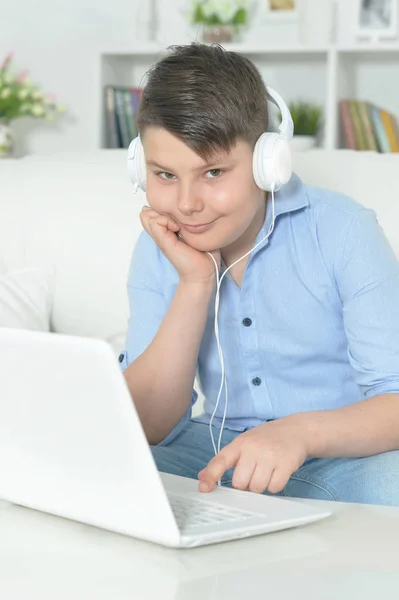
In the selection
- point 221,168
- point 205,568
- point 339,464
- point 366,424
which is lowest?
point 339,464

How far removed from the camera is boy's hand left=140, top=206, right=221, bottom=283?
1282 millimetres

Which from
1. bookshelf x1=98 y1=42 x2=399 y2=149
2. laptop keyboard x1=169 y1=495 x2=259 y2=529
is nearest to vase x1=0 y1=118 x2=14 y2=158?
bookshelf x1=98 y1=42 x2=399 y2=149

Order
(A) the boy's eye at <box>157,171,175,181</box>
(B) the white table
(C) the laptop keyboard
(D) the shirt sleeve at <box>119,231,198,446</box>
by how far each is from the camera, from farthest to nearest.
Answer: (D) the shirt sleeve at <box>119,231,198,446</box>
(A) the boy's eye at <box>157,171,175,181</box>
(C) the laptop keyboard
(B) the white table

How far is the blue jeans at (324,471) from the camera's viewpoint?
115 centimetres

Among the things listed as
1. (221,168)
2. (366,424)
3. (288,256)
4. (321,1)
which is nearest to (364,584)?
(366,424)

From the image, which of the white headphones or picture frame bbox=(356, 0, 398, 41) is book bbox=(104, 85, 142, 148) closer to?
picture frame bbox=(356, 0, 398, 41)

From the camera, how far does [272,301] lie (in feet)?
4.53

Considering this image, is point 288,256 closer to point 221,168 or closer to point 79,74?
point 221,168

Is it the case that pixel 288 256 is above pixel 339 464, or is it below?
above

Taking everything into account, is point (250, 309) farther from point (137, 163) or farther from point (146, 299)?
point (137, 163)

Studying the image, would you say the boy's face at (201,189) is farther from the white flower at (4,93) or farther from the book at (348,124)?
the white flower at (4,93)

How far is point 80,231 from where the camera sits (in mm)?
1965

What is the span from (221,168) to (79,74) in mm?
2374

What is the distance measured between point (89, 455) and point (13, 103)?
255 cm
